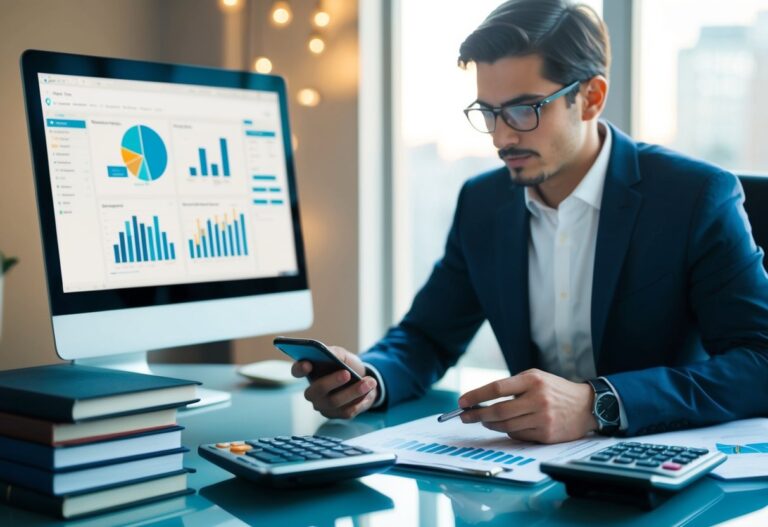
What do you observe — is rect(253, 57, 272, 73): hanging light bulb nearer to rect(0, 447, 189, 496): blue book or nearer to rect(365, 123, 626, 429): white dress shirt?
rect(365, 123, 626, 429): white dress shirt

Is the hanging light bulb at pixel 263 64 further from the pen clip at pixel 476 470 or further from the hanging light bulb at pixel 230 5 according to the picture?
the pen clip at pixel 476 470

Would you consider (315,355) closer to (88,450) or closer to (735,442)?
(88,450)

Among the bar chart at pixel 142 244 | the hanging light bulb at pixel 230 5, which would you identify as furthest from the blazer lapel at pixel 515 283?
the hanging light bulb at pixel 230 5

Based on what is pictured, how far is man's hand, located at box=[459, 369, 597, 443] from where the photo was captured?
3.43 feet

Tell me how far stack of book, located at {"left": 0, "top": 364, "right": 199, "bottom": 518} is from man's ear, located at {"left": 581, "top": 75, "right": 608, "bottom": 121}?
973mm

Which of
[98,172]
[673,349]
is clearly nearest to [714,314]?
[673,349]

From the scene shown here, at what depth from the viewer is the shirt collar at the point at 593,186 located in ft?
5.14

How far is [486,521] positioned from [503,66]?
35.5 inches

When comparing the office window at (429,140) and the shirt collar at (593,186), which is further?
the office window at (429,140)

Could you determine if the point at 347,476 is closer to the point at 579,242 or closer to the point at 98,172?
the point at 98,172

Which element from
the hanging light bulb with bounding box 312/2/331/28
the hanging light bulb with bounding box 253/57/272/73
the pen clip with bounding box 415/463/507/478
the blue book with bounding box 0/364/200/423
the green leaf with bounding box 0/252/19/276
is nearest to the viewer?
the blue book with bounding box 0/364/200/423

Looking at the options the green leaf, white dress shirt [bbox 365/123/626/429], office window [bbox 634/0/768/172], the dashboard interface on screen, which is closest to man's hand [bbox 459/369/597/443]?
white dress shirt [bbox 365/123/626/429]

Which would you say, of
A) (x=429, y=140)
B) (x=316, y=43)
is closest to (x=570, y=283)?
(x=429, y=140)

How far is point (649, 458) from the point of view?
0.88 meters
